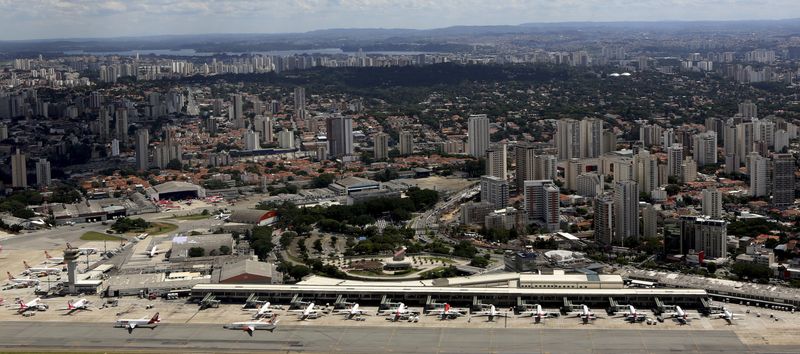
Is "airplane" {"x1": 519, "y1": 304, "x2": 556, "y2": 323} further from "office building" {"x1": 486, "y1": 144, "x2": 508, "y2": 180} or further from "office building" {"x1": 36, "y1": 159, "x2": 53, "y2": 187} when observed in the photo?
"office building" {"x1": 36, "y1": 159, "x2": 53, "y2": 187}

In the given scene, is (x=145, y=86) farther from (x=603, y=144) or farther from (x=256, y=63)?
(x=603, y=144)

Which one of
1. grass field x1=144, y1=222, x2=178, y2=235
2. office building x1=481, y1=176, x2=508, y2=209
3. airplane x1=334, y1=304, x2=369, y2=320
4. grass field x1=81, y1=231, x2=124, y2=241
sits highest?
office building x1=481, y1=176, x2=508, y2=209

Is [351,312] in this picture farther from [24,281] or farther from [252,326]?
[24,281]

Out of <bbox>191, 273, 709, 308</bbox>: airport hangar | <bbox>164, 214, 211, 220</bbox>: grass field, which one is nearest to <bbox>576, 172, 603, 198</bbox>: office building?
<bbox>164, 214, 211, 220</bbox>: grass field

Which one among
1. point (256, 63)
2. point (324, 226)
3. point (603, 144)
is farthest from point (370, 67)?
point (324, 226)

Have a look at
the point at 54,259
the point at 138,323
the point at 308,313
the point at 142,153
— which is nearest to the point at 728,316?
the point at 308,313

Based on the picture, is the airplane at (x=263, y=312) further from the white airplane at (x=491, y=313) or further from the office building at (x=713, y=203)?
the office building at (x=713, y=203)
